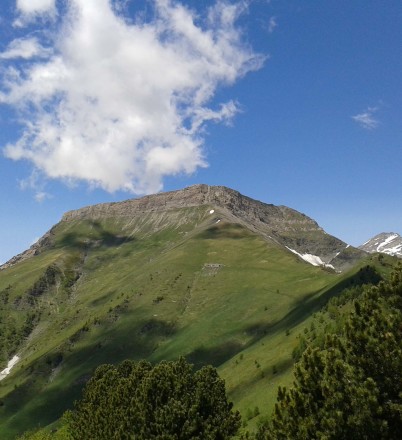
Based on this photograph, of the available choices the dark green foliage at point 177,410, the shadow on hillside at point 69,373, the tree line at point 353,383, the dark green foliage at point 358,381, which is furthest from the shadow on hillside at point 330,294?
the dark green foliage at point 358,381

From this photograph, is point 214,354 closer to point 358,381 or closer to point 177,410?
point 177,410

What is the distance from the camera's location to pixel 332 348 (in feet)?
88.5

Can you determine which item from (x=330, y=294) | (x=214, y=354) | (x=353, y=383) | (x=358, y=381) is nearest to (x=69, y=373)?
(x=214, y=354)

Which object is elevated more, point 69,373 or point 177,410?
point 69,373

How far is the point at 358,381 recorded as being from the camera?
990 inches

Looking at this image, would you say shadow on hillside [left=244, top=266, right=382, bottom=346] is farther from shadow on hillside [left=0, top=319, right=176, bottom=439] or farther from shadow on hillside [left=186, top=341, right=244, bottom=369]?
shadow on hillside [left=0, top=319, right=176, bottom=439]

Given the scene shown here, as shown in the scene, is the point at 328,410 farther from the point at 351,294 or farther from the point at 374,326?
the point at 351,294

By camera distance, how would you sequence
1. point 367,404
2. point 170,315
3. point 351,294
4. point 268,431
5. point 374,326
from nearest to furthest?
1. point 367,404
2. point 374,326
3. point 268,431
4. point 351,294
5. point 170,315

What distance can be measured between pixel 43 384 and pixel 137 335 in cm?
3961

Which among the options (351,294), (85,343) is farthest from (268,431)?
(85,343)

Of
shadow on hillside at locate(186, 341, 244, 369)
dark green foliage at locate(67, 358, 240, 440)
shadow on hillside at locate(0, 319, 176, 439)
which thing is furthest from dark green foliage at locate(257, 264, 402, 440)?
shadow on hillside at locate(0, 319, 176, 439)

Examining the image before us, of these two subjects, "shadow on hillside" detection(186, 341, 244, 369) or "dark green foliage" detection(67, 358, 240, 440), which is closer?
"dark green foliage" detection(67, 358, 240, 440)

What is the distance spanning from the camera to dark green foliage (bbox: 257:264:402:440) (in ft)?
80.2

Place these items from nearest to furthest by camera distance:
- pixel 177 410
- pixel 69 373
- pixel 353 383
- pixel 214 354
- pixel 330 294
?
pixel 353 383 → pixel 177 410 → pixel 330 294 → pixel 214 354 → pixel 69 373
